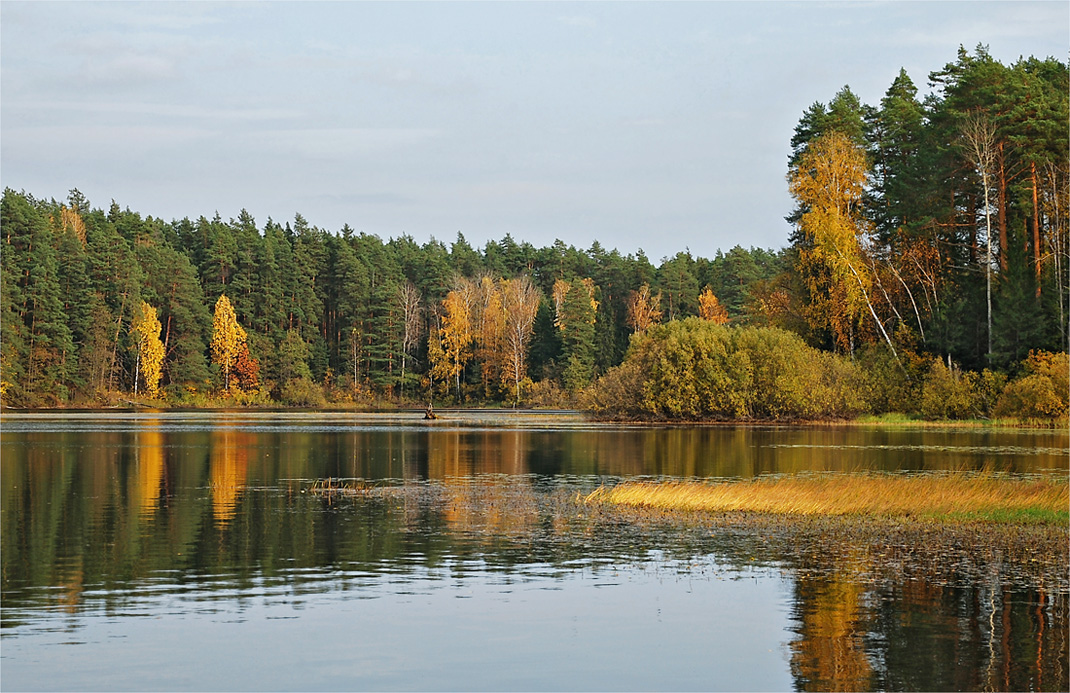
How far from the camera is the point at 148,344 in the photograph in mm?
123938

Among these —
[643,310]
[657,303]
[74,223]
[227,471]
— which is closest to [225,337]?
[74,223]

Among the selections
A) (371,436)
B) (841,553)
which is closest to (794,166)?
(371,436)

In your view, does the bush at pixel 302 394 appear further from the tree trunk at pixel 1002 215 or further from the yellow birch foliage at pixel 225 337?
the tree trunk at pixel 1002 215

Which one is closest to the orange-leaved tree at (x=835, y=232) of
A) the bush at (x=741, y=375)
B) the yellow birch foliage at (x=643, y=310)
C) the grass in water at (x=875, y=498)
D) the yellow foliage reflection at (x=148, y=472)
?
the bush at (x=741, y=375)

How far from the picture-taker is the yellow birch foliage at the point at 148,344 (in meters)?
123

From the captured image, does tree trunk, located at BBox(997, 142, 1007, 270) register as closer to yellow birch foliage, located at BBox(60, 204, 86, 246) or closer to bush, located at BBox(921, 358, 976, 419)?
bush, located at BBox(921, 358, 976, 419)

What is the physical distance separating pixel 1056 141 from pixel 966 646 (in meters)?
60.9

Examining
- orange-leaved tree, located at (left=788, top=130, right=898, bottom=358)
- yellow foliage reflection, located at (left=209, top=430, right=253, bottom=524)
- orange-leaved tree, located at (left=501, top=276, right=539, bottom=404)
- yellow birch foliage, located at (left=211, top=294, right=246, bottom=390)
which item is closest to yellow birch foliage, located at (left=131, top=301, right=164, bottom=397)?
yellow birch foliage, located at (left=211, top=294, right=246, bottom=390)

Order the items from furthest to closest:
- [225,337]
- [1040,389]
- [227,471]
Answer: [225,337]
[1040,389]
[227,471]

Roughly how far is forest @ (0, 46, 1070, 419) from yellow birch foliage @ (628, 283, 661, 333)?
46cm

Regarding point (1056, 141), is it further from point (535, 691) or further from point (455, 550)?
point (535, 691)

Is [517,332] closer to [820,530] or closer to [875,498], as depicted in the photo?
[875,498]

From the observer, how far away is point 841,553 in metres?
23.6

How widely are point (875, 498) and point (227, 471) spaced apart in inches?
936
